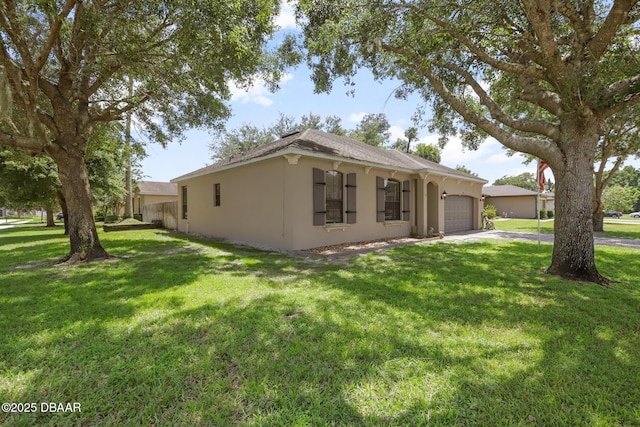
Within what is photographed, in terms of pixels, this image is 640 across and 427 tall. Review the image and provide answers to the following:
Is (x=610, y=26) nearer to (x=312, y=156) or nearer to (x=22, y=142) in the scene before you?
(x=312, y=156)

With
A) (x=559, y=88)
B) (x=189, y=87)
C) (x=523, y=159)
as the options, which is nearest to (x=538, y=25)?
(x=559, y=88)

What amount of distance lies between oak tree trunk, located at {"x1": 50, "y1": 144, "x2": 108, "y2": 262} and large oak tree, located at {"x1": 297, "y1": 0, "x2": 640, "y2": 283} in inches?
254

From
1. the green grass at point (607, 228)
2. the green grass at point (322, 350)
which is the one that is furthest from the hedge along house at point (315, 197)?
the green grass at point (607, 228)

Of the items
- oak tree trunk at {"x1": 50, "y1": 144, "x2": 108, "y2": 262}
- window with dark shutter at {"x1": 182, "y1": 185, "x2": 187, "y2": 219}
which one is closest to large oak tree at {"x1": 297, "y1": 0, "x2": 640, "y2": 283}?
oak tree trunk at {"x1": 50, "y1": 144, "x2": 108, "y2": 262}

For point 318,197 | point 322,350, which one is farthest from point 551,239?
point 322,350

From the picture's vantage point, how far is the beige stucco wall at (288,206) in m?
7.97

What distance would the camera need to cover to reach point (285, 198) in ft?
26.1

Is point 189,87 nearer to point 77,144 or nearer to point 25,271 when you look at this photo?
point 77,144

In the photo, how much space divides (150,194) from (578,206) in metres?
33.7

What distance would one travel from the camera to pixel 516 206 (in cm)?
3011

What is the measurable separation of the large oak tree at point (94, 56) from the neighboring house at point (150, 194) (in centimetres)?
2317

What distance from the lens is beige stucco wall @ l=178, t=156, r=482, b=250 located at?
797 centimetres

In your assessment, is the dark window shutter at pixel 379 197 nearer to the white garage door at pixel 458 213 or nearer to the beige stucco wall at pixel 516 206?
the white garage door at pixel 458 213

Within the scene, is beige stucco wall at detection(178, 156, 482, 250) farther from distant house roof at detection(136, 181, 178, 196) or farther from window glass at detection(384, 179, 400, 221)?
distant house roof at detection(136, 181, 178, 196)
